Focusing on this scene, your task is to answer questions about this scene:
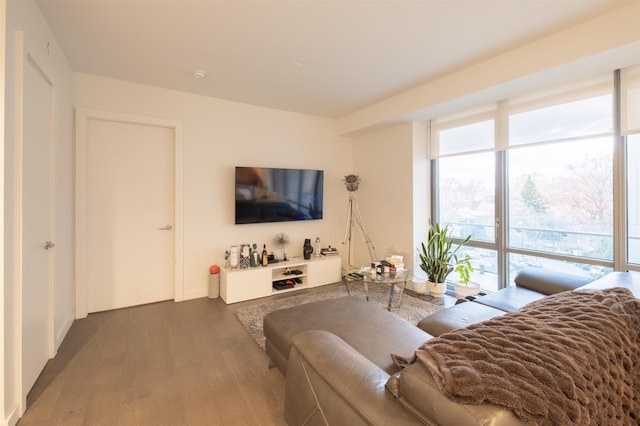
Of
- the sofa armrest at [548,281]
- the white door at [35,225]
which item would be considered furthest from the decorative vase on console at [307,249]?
the white door at [35,225]

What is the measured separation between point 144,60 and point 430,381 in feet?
11.1

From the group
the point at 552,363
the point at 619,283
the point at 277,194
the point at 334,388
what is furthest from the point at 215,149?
the point at 619,283

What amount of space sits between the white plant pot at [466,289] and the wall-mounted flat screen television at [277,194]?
2.16m

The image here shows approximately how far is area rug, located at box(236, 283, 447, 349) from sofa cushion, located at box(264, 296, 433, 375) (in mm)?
607

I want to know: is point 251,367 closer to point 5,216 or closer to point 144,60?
point 5,216

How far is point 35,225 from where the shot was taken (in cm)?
198

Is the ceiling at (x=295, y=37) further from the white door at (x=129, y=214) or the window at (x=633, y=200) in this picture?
the window at (x=633, y=200)

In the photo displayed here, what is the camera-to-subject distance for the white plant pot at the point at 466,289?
3.59 metres

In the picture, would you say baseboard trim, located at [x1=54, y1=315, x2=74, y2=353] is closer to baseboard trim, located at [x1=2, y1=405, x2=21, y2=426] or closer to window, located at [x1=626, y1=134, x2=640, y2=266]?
baseboard trim, located at [x1=2, y1=405, x2=21, y2=426]

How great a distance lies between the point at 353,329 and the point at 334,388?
0.76 metres

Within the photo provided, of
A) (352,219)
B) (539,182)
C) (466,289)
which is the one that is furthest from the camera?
(352,219)

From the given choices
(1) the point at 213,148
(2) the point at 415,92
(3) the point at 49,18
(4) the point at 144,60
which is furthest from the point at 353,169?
(3) the point at 49,18

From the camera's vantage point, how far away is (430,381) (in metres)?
0.85

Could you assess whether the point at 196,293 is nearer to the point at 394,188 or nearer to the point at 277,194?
the point at 277,194
